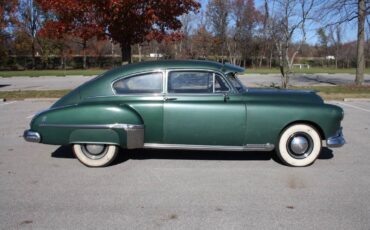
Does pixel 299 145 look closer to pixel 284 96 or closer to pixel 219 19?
pixel 284 96

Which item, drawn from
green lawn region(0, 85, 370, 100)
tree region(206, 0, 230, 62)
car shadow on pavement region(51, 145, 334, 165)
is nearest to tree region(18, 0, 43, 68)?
tree region(206, 0, 230, 62)

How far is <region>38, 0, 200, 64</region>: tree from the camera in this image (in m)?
10.9

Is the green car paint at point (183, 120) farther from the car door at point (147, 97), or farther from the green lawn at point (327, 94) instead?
the green lawn at point (327, 94)

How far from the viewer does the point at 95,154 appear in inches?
223

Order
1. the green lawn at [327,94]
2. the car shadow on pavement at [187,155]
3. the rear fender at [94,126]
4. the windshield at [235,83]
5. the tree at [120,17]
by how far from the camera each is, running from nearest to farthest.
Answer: the rear fender at [94,126] → the windshield at [235,83] → the car shadow on pavement at [187,155] → the tree at [120,17] → the green lawn at [327,94]

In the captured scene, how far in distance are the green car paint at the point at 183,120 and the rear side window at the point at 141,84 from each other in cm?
10

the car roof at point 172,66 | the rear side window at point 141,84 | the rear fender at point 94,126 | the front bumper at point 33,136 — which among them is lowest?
the front bumper at point 33,136

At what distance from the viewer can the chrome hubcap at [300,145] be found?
566 centimetres

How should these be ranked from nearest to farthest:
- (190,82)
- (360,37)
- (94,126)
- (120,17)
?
(94,126)
(190,82)
(120,17)
(360,37)

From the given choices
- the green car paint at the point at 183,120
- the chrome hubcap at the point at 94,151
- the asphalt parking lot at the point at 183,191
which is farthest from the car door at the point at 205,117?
the chrome hubcap at the point at 94,151

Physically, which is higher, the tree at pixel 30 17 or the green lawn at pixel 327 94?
the tree at pixel 30 17

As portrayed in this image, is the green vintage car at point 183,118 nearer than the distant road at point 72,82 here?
Yes

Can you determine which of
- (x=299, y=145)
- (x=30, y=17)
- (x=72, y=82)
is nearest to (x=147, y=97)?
(x=299, y=145)

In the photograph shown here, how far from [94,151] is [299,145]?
283 centimetres
